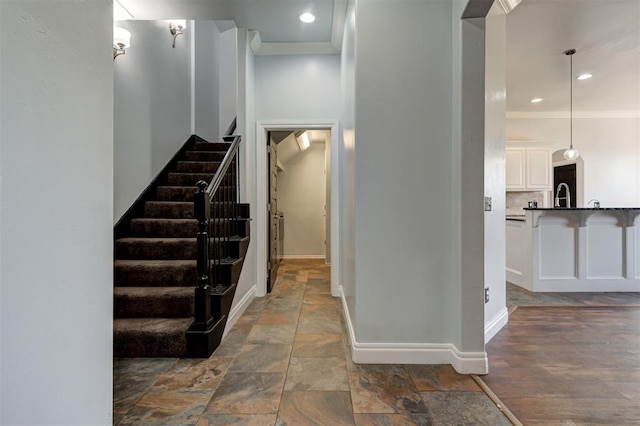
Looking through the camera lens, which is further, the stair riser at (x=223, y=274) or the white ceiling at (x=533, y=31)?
the white ceiling at (x=533, y=31)

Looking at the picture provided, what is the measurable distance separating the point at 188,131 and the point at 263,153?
1.40 metres

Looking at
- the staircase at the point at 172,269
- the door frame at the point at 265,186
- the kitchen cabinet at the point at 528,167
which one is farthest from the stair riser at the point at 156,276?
the kitchen cabinet at the point at 528,167

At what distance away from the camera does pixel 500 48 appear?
254cm

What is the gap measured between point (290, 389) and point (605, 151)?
7441mm

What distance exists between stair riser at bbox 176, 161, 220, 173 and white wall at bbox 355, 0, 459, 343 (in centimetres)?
249

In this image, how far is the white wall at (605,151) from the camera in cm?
601

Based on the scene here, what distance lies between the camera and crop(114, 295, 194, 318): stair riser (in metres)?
2.34

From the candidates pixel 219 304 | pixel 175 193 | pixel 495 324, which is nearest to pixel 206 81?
pixel 175 193

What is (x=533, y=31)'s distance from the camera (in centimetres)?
329

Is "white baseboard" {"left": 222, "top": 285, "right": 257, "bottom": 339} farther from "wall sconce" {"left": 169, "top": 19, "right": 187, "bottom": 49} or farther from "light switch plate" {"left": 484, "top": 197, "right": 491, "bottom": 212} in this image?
"wall sconce" {"left": 169, "top": 19, "right": 187, "bottom": 49}

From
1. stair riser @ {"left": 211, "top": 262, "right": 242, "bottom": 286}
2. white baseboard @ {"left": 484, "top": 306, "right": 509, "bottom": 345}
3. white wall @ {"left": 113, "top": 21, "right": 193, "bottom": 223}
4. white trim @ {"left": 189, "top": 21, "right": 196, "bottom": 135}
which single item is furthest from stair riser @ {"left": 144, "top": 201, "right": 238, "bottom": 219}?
white baseboard @ {"left": 484, "top": 306, "right": 509, "bottom": 345}

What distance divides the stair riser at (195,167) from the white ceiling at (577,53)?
11.8 ft

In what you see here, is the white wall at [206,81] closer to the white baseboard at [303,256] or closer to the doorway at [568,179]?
the white baseboard at [303,256]

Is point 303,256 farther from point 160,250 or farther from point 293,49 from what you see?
A: point 293,49
